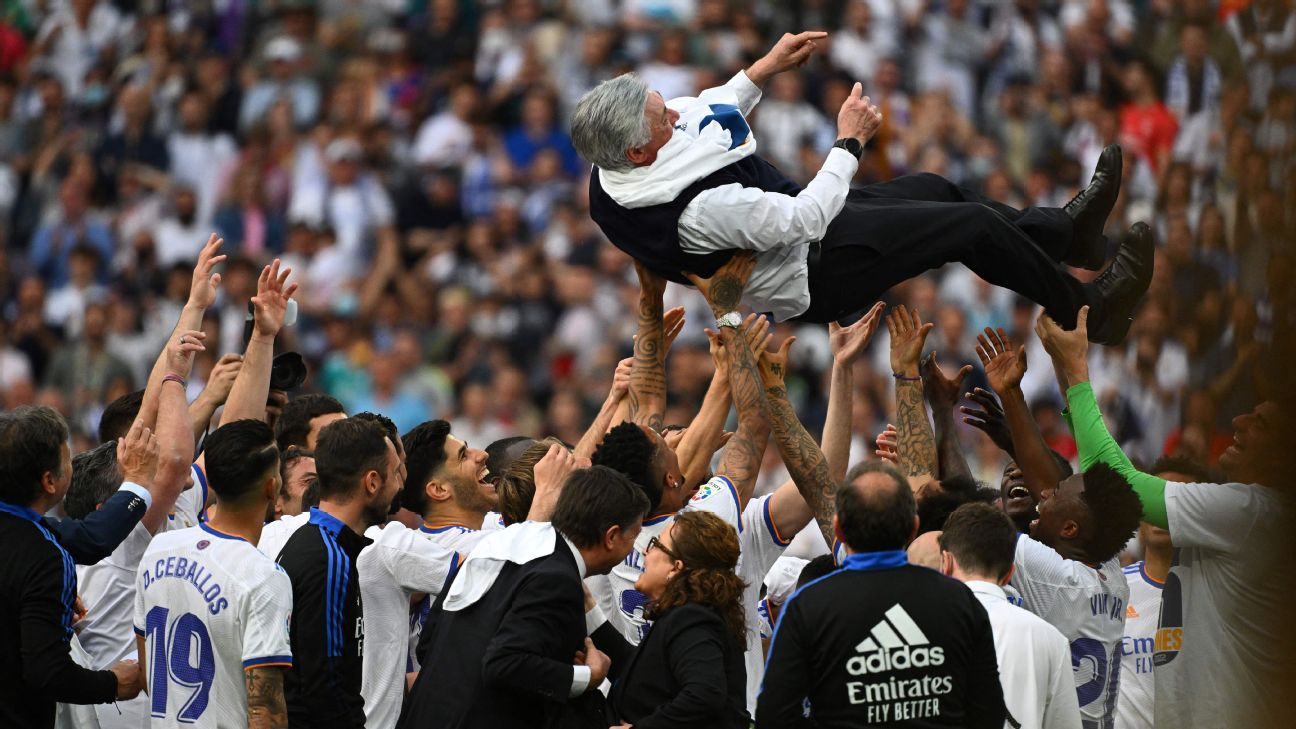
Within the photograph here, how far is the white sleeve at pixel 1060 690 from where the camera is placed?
4.93 m

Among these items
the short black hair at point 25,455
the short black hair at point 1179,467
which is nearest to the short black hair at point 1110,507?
the short black hair at point 1179,467

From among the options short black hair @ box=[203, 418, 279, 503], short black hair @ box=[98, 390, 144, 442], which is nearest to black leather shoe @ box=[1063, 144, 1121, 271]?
short black hair @ box=[203, 418, 279, 503]

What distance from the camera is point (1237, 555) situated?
5.52m

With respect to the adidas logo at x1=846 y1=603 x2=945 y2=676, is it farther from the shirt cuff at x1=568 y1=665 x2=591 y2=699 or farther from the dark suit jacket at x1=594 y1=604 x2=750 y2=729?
the shirt cuff at x1=568 y1=665 x2=591 y2=699

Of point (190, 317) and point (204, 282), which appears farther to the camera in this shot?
point (204, 282)

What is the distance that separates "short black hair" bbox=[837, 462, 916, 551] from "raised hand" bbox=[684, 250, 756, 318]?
4.75 ft

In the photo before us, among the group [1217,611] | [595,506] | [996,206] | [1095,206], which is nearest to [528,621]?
[595,506]

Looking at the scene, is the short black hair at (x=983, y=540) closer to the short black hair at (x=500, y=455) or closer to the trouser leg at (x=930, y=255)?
the trouser leg at (x=930, y=255)

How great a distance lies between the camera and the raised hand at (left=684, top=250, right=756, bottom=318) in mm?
5863

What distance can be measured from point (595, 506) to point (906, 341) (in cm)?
174

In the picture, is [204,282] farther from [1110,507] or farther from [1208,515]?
[1208,515]

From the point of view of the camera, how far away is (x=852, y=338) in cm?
642

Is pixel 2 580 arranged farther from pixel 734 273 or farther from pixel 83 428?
pixel 83 428

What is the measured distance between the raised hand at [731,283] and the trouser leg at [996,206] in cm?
80
